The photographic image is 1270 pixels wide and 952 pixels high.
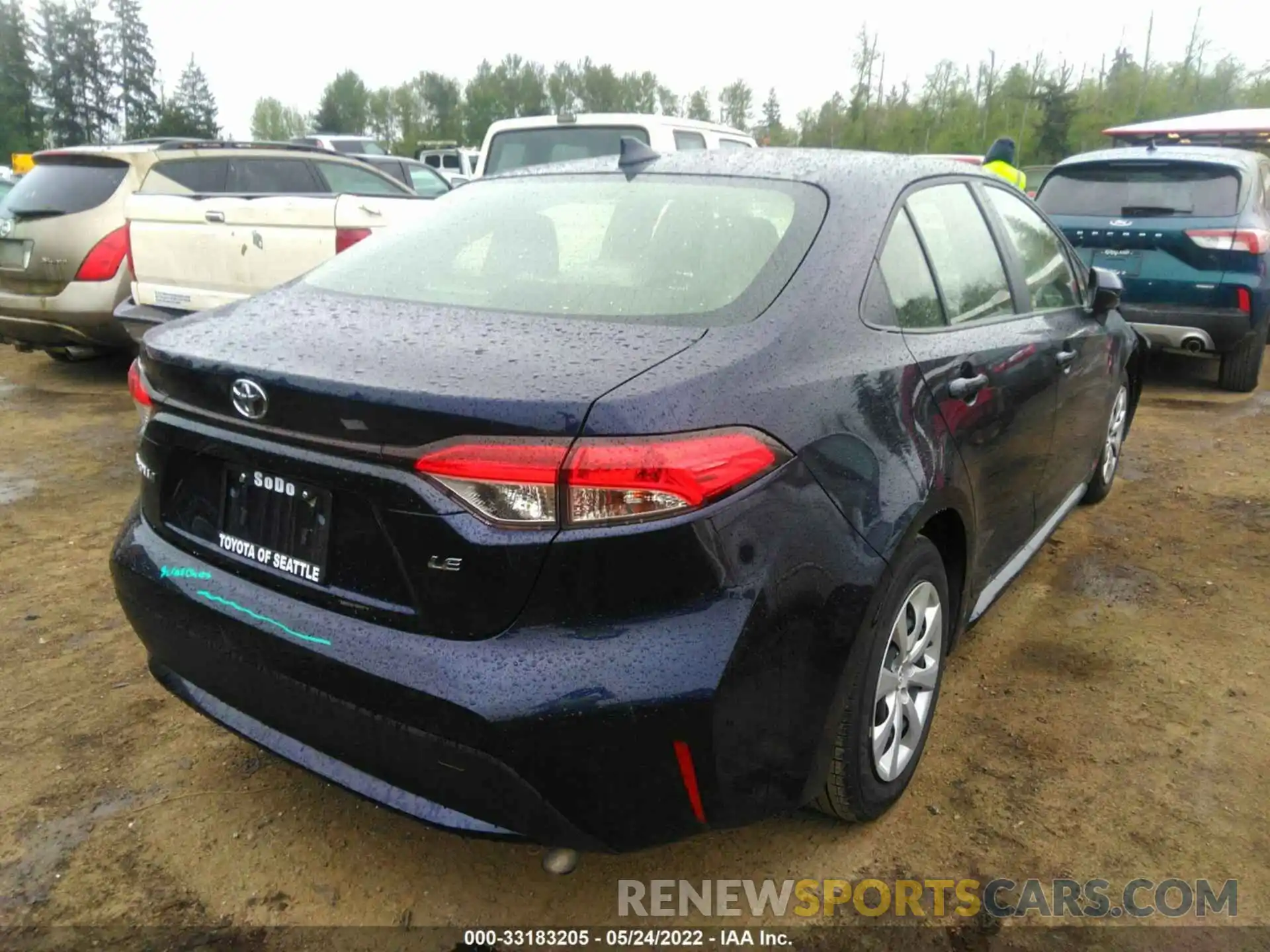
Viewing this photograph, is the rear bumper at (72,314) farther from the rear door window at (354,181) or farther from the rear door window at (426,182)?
the rear door window at (426,182)

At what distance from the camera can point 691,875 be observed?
2.36 metres

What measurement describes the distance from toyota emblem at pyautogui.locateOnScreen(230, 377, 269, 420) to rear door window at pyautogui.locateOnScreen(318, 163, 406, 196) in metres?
6.74

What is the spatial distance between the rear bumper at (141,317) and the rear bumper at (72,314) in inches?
28.0

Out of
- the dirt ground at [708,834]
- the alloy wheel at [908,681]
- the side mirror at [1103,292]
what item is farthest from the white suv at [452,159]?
the alloy wheel at [908,681]

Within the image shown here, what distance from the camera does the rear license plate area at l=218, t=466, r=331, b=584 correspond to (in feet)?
6.43

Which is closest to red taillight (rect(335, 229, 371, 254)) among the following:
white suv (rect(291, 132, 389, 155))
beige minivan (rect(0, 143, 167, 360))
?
beige minivan (rect(0, 143, 167, 360))

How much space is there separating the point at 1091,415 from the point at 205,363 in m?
3.21

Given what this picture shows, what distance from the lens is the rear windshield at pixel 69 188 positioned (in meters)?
6.74

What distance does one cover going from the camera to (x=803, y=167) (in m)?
2.64

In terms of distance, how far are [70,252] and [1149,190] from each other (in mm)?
7232

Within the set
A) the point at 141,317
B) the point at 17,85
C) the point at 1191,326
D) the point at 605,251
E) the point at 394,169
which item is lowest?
the point at 1191,326

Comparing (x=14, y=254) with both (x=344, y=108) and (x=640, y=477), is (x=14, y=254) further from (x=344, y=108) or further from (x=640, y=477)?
(x=344, y=108)

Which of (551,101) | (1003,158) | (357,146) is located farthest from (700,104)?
(1003,158)

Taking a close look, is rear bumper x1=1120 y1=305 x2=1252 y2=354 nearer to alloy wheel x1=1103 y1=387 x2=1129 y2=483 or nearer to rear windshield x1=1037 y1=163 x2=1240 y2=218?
rear windshield x1=1037 y1=163 x2=1240 y2=218
